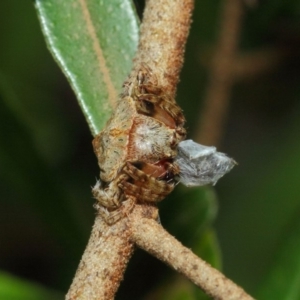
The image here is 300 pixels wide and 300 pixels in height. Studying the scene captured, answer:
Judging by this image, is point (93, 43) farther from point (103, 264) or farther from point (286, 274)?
point (286, 274)

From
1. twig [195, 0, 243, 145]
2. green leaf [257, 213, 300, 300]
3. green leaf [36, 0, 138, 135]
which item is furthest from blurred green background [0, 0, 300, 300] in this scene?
green leaf [36, 0, 138, 135]

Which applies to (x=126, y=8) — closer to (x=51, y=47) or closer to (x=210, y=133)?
(x=51, y=47)

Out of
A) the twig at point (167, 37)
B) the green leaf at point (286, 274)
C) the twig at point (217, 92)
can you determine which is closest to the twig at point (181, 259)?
the twig at point (167, 37)

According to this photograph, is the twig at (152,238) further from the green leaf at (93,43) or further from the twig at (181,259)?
the green leaf at (93,43)

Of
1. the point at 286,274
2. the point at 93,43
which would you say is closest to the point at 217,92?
the point at 286,274

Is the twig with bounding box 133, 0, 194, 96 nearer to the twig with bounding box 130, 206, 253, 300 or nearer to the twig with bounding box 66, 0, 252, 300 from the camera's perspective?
the twig with bounding box 66, 0, 252, 300

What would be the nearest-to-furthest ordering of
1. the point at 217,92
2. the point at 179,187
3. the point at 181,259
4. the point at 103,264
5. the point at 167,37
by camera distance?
1. the point at 181,259
2. the point at 103,264
3. the point at 167,37
4. the point at 179,187
5. the point at 217,92
